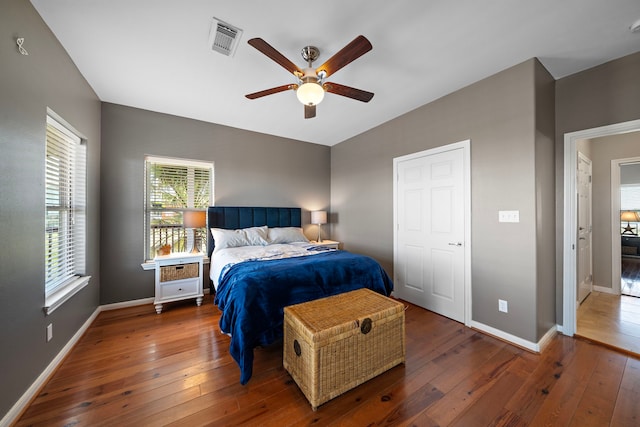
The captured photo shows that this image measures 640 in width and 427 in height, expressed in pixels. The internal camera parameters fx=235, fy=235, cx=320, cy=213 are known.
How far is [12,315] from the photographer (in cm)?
144

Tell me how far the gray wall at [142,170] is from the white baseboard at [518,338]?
3286 mm

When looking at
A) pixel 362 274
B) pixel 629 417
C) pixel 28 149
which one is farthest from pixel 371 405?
pixel 28 149

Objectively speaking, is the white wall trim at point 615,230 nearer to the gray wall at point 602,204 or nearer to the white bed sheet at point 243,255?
the gray wall at point 602,204

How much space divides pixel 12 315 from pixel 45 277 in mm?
466

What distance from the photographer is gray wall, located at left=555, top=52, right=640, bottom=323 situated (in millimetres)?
2078

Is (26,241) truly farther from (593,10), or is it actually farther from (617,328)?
(617,328)

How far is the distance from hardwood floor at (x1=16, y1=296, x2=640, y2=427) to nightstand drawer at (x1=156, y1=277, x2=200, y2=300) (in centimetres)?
63

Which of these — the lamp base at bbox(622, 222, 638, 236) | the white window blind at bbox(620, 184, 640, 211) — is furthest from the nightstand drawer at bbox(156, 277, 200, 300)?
the lamp base at bbox(622, 222, 638, 236)

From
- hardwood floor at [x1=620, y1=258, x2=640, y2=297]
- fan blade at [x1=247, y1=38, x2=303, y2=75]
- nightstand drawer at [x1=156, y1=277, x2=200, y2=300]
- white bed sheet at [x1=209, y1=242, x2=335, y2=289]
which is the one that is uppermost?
fan blade at [x1=247, y1=38, x2=303, y2=75]

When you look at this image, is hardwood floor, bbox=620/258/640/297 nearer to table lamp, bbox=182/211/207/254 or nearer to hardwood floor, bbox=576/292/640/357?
hardwood floor, bbox=576/292/640/357

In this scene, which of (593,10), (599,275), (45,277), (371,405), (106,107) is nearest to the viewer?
(371,405)

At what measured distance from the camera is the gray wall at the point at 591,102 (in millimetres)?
2078

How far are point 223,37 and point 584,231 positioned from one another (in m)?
4.67

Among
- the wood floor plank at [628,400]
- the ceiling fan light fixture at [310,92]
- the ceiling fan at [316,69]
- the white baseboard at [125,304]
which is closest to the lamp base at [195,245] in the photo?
the white baseboard at [125,304]
